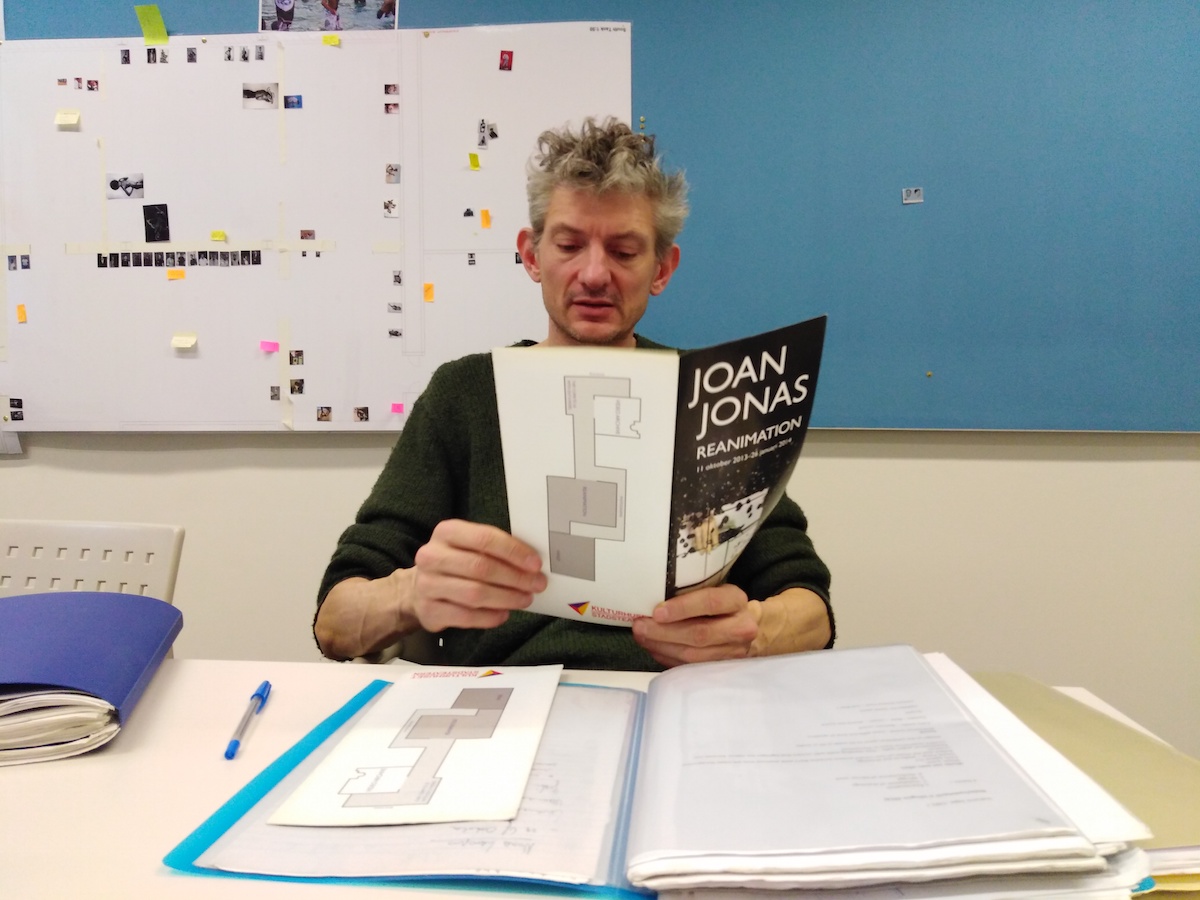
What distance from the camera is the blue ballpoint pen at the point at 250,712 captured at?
1.73 ft

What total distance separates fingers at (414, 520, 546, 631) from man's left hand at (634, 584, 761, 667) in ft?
0.38

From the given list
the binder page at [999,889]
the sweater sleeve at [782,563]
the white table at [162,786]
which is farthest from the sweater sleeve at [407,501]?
the binder page at [999,889]

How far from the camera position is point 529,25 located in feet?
5.02

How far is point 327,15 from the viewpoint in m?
1.56

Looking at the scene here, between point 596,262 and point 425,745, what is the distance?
692 millimetres

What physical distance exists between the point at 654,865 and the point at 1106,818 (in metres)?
0.25

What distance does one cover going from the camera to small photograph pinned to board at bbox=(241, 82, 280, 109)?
158 cm

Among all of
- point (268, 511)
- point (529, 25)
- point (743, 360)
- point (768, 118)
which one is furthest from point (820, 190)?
point (268, 511)

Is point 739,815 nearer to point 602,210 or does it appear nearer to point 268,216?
point 602,210

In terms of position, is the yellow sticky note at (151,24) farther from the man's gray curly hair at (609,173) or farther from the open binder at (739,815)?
the open binder at (739,815)

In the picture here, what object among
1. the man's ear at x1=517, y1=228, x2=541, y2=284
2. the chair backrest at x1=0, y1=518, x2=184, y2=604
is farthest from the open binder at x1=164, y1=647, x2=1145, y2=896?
the man's ear at x1=517, y1=228, x2=541, y2=284

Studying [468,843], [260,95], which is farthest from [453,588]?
[260,95]

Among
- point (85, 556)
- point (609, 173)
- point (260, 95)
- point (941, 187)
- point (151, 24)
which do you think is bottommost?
point (85, 556)

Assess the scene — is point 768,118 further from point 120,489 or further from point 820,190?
point 120,489
